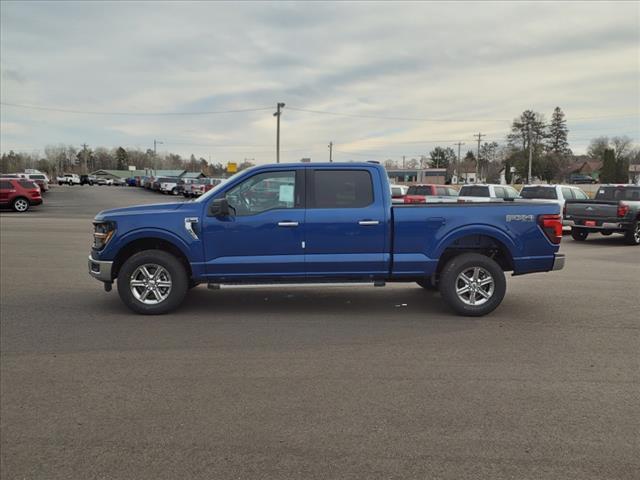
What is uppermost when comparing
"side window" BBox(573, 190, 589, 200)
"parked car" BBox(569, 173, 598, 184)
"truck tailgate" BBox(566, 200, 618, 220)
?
"parked car" BBox(569, 173, 598, 184)

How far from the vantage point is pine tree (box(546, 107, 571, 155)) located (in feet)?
423

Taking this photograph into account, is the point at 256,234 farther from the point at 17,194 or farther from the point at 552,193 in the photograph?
the point at 17,194

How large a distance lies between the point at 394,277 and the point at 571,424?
132 inches

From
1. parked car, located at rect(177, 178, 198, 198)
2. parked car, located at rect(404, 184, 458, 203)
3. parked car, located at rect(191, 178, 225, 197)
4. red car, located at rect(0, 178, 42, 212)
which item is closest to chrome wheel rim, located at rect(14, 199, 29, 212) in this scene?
red car, located at rect(0, 178, 42, 212)

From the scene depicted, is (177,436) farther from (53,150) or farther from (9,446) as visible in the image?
(53,150)

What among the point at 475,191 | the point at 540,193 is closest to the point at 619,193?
the point at 540,193

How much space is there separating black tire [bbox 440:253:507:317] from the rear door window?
48.0 feet

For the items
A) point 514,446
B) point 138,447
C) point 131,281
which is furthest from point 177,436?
point 131,281

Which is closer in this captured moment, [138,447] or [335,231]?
[138,447]

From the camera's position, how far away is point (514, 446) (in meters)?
3.47

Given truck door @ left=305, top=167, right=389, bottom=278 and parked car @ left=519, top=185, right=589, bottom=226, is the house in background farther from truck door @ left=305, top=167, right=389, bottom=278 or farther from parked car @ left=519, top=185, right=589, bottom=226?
truck door @ left=305, top=167, right=389, bottom=278

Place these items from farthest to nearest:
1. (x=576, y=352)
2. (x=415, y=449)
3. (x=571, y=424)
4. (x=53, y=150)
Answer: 1. (x=53, y=150)
2. (x=576, y=352)
3. (x=571, y=424)
4. (x=415, y=449)

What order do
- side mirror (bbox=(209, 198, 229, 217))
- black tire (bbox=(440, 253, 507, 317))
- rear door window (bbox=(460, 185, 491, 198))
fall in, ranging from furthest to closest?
1. rear door window (bbox=(460, 185, 491, 198))
2. black tire (bbox=(440, 253, 507, 317))
3. side mirror (bbox=(209, 198, 229, 217))

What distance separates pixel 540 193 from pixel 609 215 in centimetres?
435
